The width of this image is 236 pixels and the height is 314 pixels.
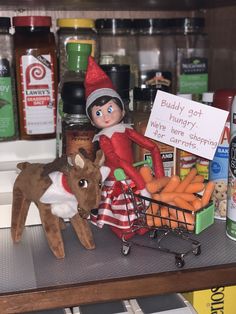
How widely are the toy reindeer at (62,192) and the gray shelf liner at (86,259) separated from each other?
0.08 ft

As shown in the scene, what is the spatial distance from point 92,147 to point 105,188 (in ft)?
0.33

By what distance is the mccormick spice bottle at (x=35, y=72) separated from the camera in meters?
0.94

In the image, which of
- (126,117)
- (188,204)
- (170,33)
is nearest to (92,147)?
(126,117)

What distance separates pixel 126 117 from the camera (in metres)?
0.87

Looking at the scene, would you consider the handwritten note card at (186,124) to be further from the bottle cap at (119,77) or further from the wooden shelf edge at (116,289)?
the wooden shelf edge at (116,289)

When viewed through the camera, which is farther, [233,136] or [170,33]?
[170,33]

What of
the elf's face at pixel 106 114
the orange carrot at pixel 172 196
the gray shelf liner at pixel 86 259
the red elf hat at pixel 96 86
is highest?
the red elf hat at pixel 96 86

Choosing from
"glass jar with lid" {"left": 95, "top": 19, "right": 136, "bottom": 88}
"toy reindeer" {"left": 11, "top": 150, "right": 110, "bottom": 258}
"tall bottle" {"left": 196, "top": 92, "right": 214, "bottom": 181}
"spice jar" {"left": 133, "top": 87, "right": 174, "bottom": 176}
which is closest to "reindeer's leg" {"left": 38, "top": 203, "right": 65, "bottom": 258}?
"toy reindeer" {"left": 11, "top": 150, "right": 110, "bottom": 258}

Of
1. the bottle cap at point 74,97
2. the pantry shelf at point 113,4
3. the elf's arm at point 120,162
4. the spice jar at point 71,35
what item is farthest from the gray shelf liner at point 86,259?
the pantry shelf at point 113,4

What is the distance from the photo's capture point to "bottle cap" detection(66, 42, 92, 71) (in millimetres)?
840

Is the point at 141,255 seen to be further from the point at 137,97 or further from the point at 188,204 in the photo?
the point at 137,97

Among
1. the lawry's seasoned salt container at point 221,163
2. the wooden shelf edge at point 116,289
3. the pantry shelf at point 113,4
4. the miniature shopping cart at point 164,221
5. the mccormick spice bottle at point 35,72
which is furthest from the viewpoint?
the pantry shelf at point 113,4

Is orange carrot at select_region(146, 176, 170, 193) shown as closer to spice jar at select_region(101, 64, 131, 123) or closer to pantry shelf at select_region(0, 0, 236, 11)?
spice jar at select_region(101, 64, 131, 123)

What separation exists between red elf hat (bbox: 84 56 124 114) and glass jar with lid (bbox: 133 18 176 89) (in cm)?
35
